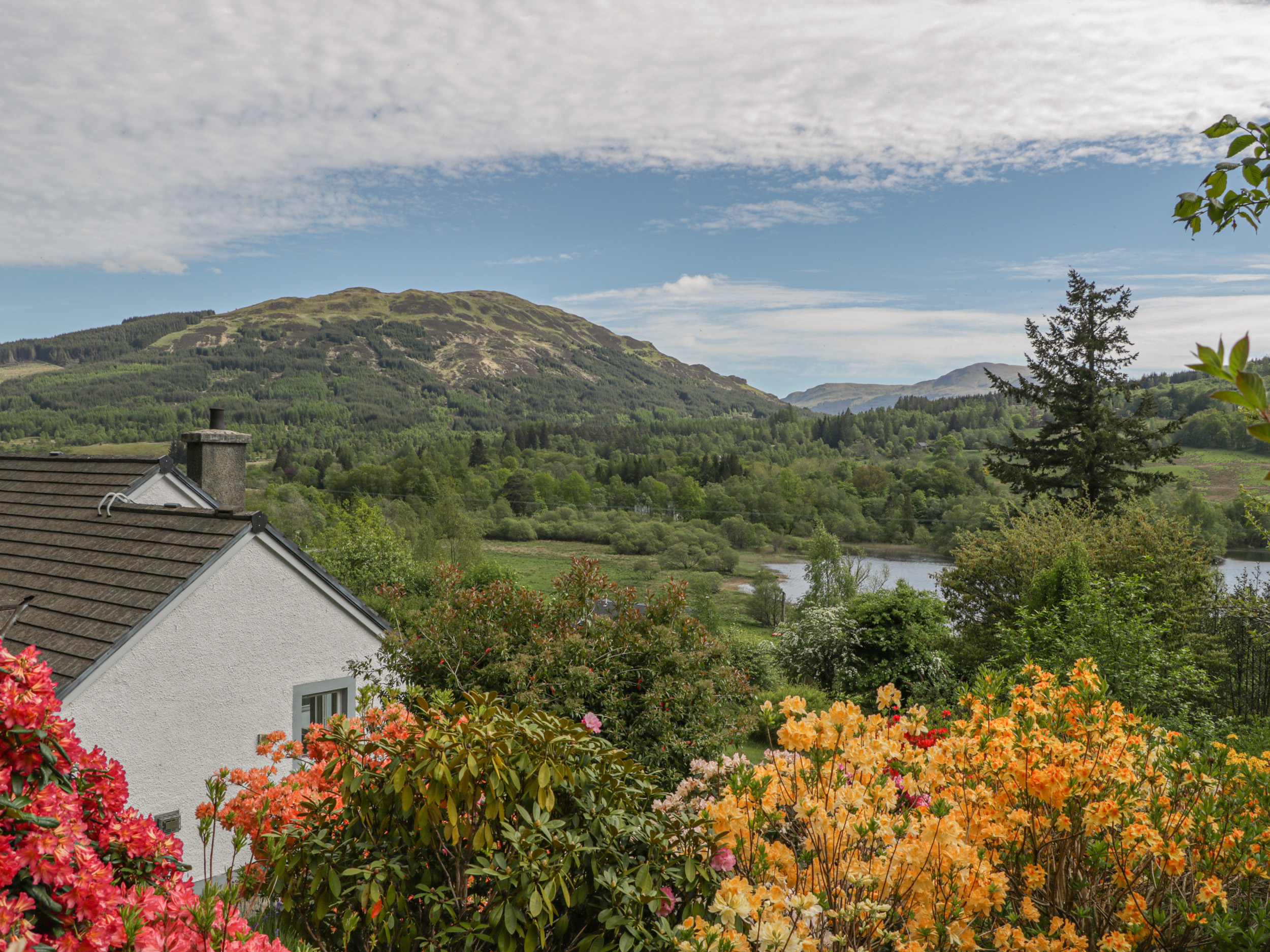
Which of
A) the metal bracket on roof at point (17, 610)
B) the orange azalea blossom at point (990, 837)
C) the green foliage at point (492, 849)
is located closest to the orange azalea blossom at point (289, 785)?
the green foliage at point (492, 849)

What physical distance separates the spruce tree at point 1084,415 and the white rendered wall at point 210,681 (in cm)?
2157

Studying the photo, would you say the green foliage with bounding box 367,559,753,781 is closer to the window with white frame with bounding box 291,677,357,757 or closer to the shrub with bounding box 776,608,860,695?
the window with white frame with bounding box 291,677,357,757

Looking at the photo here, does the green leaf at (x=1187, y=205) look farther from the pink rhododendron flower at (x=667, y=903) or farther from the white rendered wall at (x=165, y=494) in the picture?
the white rendered wall at (x=165, y=494)

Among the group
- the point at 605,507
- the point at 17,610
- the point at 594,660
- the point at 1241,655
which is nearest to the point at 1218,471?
the point at 1241,655

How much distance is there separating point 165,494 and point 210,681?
10.7 ft

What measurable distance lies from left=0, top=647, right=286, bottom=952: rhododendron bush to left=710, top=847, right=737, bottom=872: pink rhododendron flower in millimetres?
1613

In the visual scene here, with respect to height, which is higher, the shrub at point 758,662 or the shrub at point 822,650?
the shrub at point 822,650

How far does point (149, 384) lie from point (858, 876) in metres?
164

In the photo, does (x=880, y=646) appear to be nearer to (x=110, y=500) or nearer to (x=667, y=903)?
(x=110, y=500)

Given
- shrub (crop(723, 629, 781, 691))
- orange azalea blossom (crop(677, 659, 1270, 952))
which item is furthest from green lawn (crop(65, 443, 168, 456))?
orange azalea blossom (crop(677, 659, 1270, 952))

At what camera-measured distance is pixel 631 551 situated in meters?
57.8

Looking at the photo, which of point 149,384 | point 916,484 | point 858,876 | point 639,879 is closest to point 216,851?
point 639,879

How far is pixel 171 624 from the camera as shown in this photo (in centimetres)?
759

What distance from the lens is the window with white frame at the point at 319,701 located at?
8789 mm
